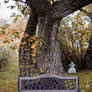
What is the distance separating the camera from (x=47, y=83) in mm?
2949

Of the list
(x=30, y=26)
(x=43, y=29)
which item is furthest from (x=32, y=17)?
(x=43, y=29)

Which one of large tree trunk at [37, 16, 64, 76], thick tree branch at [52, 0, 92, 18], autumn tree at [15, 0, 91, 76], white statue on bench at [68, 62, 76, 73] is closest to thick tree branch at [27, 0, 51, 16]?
autumn tree at [15, 0, 91, 76]

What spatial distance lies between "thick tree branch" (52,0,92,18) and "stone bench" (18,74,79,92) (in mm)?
1270

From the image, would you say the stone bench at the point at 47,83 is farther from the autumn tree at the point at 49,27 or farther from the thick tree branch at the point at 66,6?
the thick tree branch at the point at 66,6

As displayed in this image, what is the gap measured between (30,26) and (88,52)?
199 inches

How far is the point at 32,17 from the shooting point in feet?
12.8

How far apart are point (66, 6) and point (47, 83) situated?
158 cm

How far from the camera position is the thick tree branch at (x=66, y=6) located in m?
2.64

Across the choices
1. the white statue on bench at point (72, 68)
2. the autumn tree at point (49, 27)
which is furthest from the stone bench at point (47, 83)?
the white statue on bench at point (72, 68)

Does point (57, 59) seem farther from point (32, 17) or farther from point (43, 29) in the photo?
point (32, 17)

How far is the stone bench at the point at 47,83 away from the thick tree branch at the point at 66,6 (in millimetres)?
1270

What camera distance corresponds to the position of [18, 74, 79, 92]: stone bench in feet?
9.49

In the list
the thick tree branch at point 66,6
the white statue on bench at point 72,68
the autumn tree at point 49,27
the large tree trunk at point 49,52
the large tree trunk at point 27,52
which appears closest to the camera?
the thick tree branch at point 66,6

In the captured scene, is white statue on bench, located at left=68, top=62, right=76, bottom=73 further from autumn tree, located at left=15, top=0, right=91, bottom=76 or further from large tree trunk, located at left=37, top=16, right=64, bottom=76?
large tree trunk, located at left=37, top=16, right=64, bottom=76
